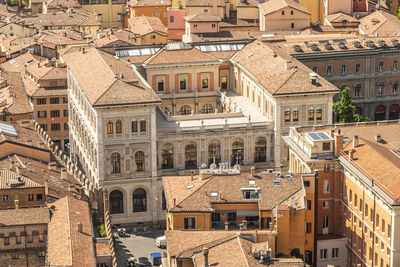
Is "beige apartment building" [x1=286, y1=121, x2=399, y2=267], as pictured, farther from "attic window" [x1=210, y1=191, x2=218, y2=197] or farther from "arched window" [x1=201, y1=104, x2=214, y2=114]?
"arched window" [x1=201, y1=104, x2=214, y2=114]

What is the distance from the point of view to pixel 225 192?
351 feet

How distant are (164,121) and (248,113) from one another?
1216cm

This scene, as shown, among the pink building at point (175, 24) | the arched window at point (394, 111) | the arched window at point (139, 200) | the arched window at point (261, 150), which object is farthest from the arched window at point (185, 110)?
the pink building at point (175, 24)

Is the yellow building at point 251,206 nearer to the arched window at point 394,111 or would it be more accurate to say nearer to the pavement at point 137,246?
the pavement at point 137,246

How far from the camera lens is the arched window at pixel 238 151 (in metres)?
133

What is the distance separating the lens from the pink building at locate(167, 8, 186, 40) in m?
190

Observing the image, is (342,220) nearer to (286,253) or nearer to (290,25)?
(286,253)

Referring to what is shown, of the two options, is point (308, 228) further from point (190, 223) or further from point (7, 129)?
point (7, 129)

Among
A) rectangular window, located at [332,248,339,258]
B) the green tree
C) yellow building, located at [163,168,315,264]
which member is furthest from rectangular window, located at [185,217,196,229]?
the green tree

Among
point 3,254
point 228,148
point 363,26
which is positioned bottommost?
point 3,254

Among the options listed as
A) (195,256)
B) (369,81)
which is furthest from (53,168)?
(369,81)

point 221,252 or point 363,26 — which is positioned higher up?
point 363,26

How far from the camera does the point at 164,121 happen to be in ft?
446

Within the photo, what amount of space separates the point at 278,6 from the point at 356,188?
8325 cm
